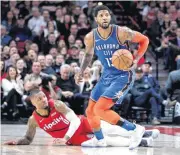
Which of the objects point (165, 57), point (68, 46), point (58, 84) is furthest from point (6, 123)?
point (165, 57)

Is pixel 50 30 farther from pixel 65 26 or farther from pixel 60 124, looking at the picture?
pixel 60 124

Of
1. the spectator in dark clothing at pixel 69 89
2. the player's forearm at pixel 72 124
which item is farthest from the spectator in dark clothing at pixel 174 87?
the player's forearm at pixel 72 124

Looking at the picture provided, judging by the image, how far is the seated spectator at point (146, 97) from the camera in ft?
44.0

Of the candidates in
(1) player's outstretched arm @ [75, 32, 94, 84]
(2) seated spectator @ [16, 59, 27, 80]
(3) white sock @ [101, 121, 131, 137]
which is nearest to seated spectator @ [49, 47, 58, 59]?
(2) seated spectator @ [16, 59, 27, 80]

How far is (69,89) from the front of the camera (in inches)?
541

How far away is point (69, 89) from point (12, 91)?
4.30 ft

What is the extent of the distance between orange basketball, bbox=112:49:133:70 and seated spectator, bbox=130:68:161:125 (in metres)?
5.44

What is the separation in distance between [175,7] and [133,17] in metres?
1.36

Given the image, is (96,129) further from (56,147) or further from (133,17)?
(133,17)

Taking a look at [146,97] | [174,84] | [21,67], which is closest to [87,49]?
[174,84]

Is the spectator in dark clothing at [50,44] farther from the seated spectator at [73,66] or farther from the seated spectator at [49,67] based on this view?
the seated spectator at [73,66]

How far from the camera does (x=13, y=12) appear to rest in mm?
17547

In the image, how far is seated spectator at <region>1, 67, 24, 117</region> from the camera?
1366 centimetres

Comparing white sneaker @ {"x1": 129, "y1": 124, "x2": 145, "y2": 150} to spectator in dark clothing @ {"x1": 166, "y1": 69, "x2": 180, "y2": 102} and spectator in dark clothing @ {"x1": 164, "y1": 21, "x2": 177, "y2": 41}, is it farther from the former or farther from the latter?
spectator in dark clothing @ {"x1": 164, "y1": 21, "x2": 177, "y2": 41}
